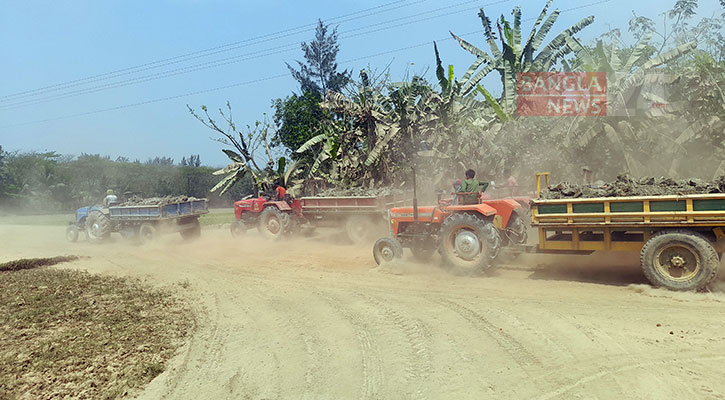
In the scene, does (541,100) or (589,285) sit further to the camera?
(541,100)

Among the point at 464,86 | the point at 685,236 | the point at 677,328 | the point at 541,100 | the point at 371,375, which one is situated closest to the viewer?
the point at 371,375

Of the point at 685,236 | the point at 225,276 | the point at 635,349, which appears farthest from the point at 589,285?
the point at 225,276

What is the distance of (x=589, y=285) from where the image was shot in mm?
6762

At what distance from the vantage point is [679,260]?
6121mm

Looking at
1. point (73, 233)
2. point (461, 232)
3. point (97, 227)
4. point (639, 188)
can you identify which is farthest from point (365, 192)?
point (73, 233)

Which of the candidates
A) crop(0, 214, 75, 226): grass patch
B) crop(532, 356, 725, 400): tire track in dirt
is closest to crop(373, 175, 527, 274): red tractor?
crop(532, 356, 725, 400): tire track in dirt

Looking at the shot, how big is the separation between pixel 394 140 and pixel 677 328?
12069 mm

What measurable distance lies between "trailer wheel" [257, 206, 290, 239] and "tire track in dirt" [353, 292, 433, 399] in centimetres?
759

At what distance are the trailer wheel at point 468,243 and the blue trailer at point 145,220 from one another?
976cm

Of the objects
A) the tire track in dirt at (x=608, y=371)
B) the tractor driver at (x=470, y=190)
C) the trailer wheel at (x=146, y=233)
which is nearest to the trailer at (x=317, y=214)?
the trailer wheel at (x=146, y=233)

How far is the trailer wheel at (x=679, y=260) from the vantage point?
19.3ft

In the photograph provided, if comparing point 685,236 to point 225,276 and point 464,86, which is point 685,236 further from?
point 464,86

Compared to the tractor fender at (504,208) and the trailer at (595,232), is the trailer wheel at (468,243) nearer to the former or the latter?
the trailer at (595,232)

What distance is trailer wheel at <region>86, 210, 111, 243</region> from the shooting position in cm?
1577
